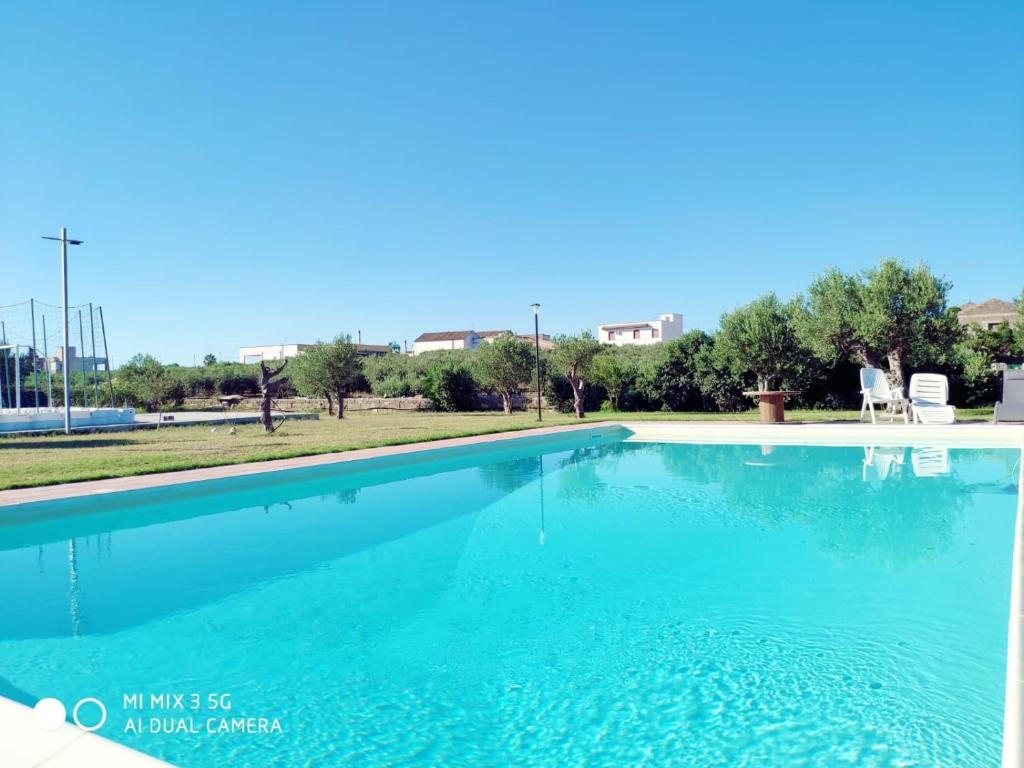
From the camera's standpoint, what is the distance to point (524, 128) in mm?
16422

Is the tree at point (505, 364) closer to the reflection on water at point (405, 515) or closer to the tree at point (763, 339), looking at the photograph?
the tree at point (763, 339)

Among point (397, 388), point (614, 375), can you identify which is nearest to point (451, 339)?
point (397, 388)

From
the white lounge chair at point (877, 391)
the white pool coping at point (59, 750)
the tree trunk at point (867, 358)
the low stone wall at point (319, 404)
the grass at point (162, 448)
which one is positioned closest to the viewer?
the white pool coping at point (59, 750)

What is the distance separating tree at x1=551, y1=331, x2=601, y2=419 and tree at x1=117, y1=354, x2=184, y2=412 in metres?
17.6

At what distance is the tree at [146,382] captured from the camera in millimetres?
26188

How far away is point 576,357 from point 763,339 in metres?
5.43

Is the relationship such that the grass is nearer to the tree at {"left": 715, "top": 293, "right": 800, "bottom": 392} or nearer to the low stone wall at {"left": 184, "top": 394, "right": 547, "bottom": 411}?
the tree at {"left": 715, "top": 293, "right": 800, "bottom": 392}

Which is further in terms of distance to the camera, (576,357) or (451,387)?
(451,387)

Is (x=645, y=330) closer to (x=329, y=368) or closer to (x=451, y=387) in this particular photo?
(x=451, y=387)

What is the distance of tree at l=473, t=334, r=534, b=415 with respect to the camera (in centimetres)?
2200

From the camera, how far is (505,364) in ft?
72.0

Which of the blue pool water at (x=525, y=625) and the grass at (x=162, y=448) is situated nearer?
the blue pool water at (x=525, y=625)

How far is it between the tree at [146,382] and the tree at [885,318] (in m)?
24.8

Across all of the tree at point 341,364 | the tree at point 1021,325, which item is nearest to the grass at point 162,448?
the tree at point 1021,325
